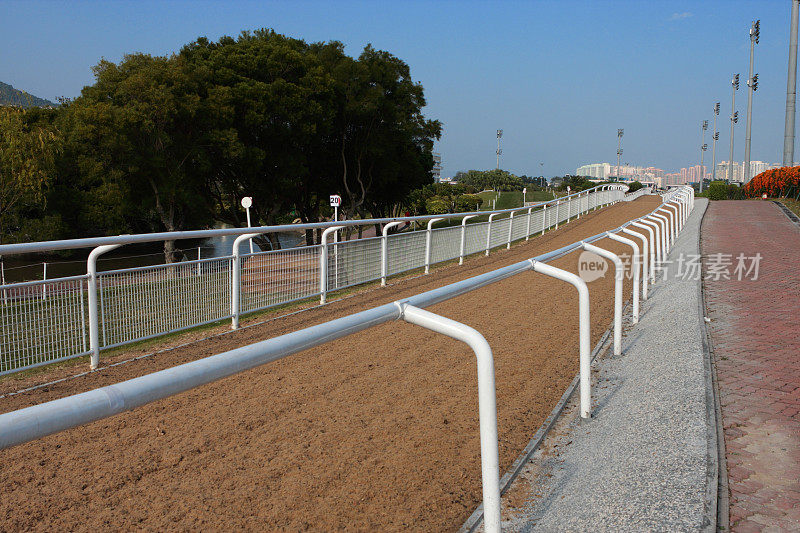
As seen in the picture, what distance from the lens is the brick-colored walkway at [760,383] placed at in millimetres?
2924

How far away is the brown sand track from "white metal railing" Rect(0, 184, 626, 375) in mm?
401

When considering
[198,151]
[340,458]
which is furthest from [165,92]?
[340,458]

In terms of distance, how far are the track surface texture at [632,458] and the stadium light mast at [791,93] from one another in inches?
1308

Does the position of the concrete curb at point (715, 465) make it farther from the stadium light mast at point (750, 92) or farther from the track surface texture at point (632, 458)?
the stadium light mast at point (750, 92)

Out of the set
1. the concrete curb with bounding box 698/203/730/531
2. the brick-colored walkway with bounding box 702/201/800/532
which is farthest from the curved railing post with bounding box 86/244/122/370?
the brick-colored walkway with bounding box 702/201/800/532

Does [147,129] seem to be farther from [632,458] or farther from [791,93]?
[791,93]

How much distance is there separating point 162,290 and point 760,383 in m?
5.71

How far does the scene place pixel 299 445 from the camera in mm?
3680

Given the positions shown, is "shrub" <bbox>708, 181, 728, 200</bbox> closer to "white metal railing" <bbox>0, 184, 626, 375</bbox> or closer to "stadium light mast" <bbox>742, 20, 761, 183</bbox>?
"stadium light mast" <bbox>742, 20, 761, 183</bbox>

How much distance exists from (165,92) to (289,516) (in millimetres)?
25518

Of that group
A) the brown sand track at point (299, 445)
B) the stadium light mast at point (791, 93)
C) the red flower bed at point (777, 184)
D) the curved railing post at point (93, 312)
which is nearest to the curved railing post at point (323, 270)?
the brown sand track at point (299, 445)

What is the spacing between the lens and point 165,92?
24984 millimetres

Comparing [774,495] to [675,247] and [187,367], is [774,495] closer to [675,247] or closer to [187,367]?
[187,367]

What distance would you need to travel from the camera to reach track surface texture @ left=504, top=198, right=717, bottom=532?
2.82 m
